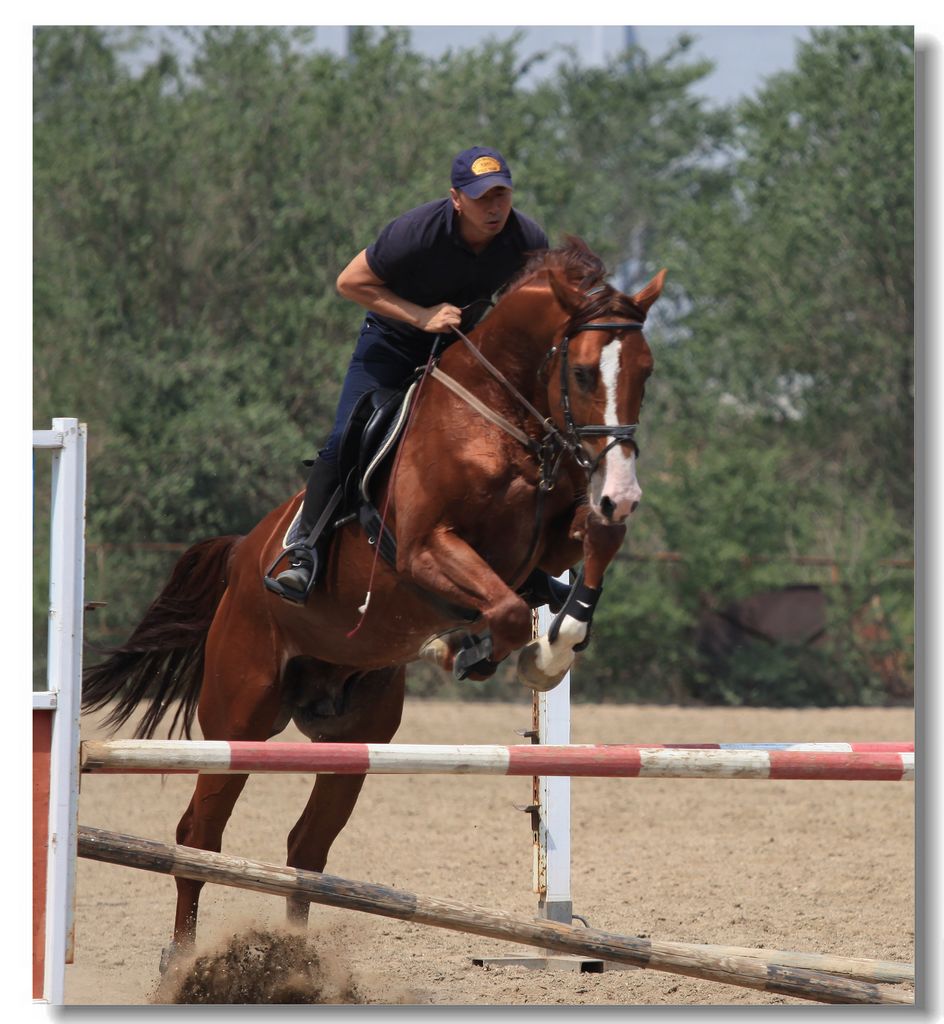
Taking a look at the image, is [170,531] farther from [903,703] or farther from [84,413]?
[903,703]

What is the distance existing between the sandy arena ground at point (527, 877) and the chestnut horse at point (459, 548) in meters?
0.51

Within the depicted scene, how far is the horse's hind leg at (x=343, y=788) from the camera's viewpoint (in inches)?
187

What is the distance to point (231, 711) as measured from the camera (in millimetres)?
4648

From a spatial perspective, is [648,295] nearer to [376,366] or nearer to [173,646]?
[376,366]

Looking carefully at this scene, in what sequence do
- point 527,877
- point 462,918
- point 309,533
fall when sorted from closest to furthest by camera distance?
1. point 462,918
2. point 309,533
3. point 527,877

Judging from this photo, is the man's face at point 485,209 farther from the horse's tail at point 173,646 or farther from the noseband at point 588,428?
the horse's tail at point 173,646

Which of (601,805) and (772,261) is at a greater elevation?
(772,261)

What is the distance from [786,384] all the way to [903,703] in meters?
5.23

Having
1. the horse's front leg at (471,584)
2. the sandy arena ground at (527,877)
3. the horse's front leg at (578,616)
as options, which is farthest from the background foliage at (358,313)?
the horse's front leg at (578,616)

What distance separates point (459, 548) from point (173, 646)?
1.61 metres

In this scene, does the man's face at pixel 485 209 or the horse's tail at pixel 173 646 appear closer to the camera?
the man's face at pixel 485 209

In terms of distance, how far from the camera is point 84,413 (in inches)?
557

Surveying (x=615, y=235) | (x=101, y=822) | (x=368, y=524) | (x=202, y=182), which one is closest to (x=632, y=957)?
(x=368, y=524)

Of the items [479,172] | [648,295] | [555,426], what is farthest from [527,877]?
[479,172]
